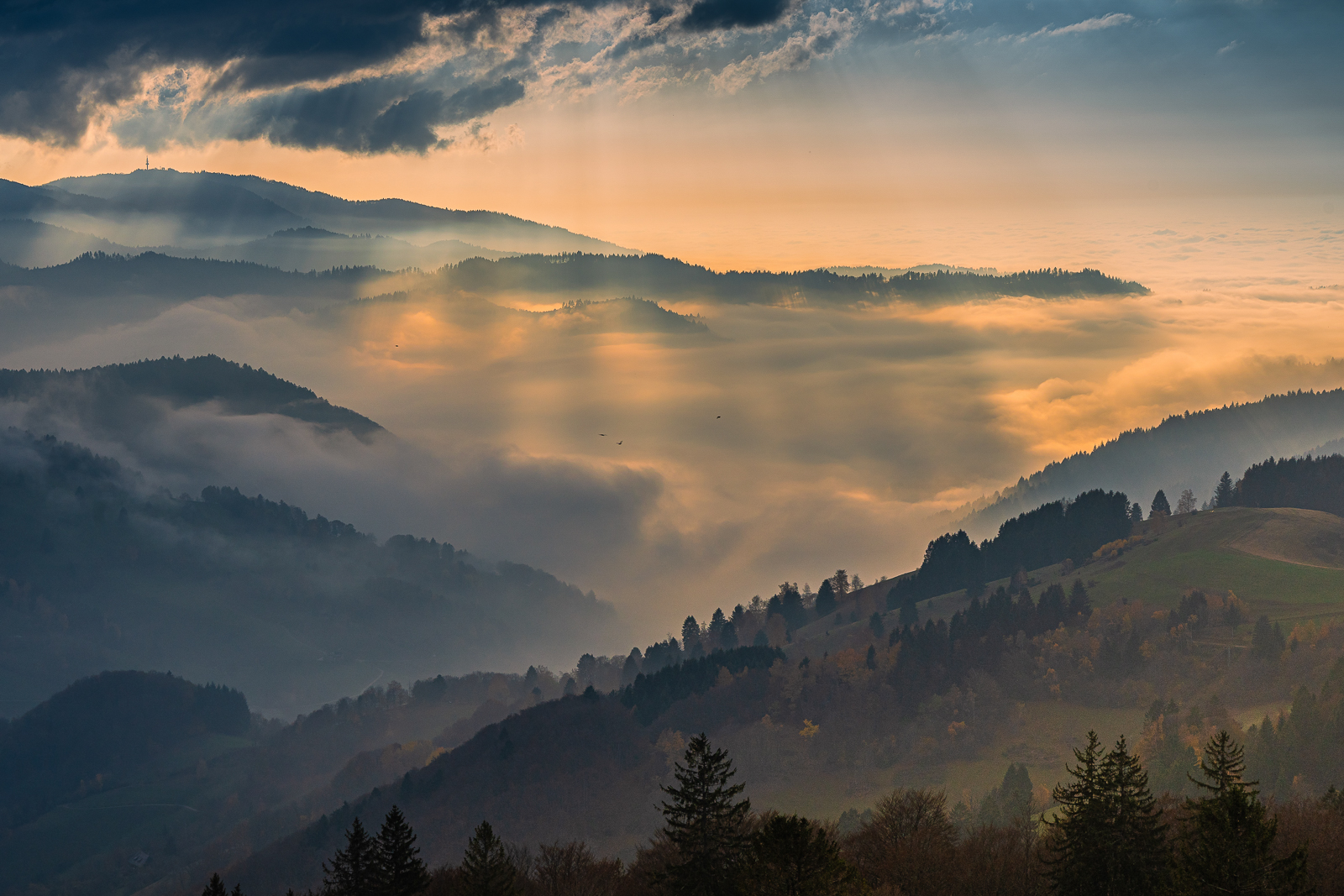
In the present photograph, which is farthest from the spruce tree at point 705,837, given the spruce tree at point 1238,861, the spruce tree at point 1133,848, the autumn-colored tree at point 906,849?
the spruce tree at point 1238,861

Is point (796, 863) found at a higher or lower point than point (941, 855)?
higher

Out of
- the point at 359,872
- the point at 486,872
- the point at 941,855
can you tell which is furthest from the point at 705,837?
the point at 359,872

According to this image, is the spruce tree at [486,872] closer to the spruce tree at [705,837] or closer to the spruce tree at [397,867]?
the spruce tree at [397,867]

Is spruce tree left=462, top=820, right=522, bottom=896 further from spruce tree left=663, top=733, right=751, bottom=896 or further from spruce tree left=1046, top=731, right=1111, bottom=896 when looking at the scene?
spruce tree left=1046, top=731, right=1111, bottom=896

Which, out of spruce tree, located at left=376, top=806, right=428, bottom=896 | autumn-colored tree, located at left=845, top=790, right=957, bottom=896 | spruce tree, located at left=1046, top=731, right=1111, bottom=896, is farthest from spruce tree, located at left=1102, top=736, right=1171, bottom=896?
Result: spruce tree, located at left=376, top=806, right=428, bottom=896

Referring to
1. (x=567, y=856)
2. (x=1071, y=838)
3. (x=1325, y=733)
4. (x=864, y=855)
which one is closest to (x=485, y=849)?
(x=567, y=856)

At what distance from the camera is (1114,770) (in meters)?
75.9

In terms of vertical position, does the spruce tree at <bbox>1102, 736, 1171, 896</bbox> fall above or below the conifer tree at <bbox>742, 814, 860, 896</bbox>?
below

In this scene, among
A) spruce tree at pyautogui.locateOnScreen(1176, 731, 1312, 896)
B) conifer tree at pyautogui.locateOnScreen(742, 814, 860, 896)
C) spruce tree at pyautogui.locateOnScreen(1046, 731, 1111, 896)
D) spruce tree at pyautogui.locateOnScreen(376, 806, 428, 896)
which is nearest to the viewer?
spruce tree at pyautogui.locateOnScreen(1176, 731, 1312, 896)

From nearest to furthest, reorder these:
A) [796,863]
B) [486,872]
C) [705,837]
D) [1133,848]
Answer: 1. [796,863]
2. [1133,848]
3. [705,837]
4. [486,872]

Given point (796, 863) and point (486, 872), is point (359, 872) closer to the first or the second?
point (486, 872)

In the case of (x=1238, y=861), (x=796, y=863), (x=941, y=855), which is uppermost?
(x=796, y=863)

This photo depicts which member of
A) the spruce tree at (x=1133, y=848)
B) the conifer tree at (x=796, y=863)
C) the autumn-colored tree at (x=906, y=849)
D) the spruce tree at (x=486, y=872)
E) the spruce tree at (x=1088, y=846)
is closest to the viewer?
the conifer tree at (x=796, y=863)

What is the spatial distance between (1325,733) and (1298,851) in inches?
6496
